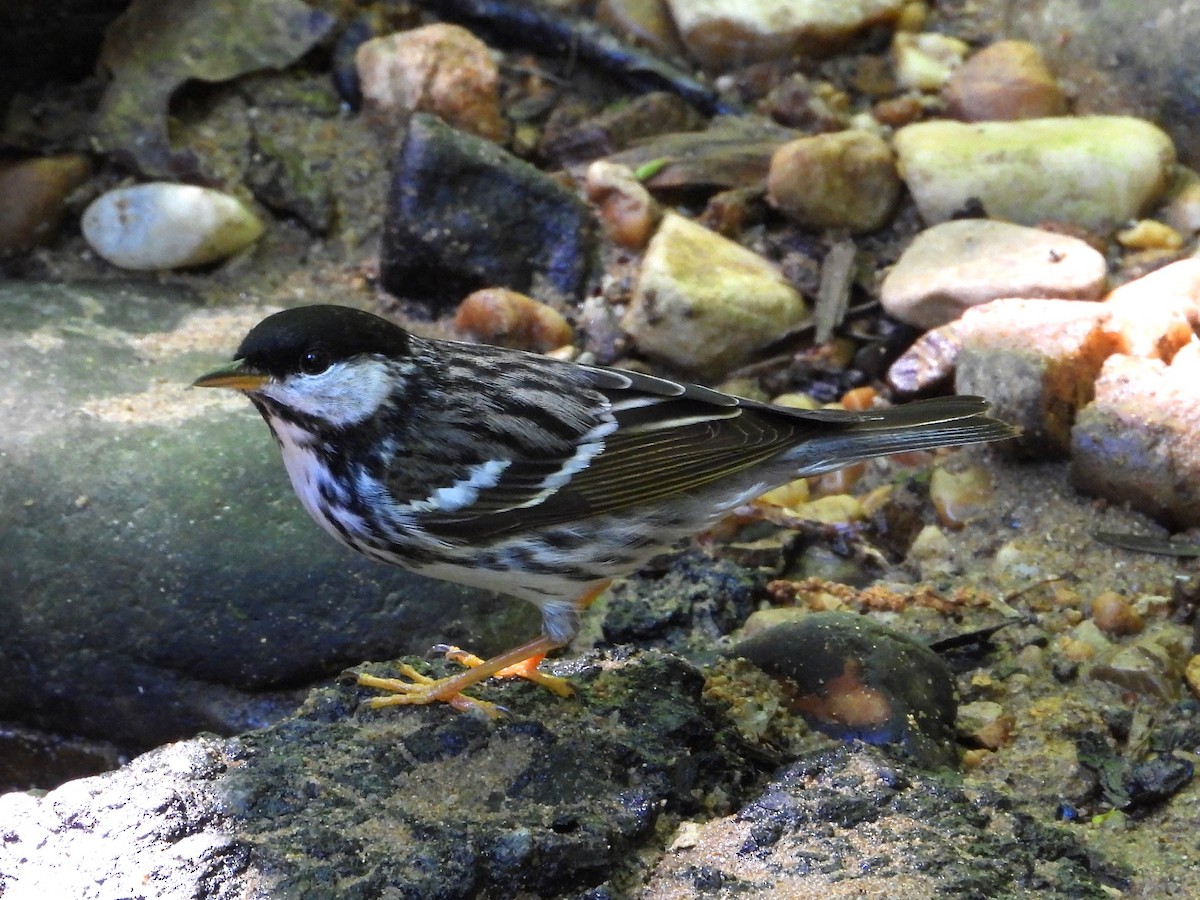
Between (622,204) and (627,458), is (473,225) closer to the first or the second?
(622,204)

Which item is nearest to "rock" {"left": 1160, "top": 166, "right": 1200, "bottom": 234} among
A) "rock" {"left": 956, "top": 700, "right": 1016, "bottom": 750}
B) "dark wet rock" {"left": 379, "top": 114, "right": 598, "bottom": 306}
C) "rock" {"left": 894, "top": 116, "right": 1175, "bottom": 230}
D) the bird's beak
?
"rock" {"left": 894, "top": 116, "right": 1175, "bottom": 230}

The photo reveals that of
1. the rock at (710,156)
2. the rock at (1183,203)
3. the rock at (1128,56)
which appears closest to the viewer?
the rock at (1183,203)

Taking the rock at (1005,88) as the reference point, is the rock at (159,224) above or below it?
below

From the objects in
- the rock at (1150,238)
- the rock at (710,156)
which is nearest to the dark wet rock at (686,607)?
the rock at (710,156)

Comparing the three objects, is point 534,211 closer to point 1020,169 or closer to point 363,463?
point 1020,169

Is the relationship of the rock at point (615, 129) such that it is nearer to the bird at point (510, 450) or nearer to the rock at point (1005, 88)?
the rock at point (1005, 88)

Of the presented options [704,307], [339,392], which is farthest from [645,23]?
[339,392]

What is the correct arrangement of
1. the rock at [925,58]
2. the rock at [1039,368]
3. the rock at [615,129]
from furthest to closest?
the rock at [925,58] → the rock at [615,129] → the rock at [1039,368]

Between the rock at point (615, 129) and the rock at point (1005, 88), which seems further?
the rock at point (615, 129)
